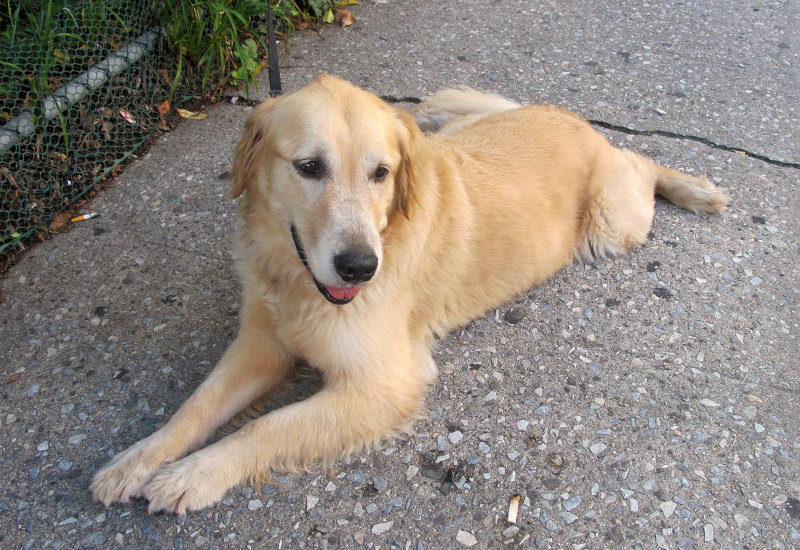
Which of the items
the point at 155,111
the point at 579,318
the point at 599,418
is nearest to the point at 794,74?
the point at 579,318

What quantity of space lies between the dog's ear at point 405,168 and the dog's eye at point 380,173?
104 millimetres

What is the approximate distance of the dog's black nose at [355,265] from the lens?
86.0 inches

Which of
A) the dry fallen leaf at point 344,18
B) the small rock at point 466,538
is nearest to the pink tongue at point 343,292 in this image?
the small rock at point 466,538

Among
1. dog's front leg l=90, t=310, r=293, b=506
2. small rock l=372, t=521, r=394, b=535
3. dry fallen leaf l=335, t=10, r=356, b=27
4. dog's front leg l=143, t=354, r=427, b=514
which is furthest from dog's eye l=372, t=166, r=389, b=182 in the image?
dry fallen leaf l=335, t=10, r=356, b=27

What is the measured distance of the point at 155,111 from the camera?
4.20m

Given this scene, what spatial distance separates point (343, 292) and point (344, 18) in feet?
12.9

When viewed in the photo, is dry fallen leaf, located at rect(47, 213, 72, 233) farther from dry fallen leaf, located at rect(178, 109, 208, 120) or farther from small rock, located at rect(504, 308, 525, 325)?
small rock, located at rect(504, 308, 525, 325)

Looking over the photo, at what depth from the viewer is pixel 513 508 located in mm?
2352

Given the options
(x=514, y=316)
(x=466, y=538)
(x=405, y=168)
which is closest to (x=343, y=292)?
(x=405, y=168)

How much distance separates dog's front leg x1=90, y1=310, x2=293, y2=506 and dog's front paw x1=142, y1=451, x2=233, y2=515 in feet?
0.24

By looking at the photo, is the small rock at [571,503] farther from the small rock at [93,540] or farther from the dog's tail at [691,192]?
the dog's tail at [691,192]

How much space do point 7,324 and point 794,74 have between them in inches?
238

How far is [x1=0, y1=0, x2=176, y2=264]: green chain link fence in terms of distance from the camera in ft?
11.1

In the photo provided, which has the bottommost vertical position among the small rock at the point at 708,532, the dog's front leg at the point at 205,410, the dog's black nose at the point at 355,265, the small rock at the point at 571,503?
the small rock at the point at 708,532
